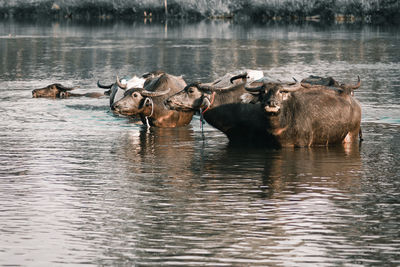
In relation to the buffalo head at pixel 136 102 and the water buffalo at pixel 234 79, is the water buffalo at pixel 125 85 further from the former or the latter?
the water buffalo at pixel 234 79

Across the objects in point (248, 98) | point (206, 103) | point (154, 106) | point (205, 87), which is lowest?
point (154, 106)

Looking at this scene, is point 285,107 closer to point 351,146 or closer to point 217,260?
point 351,146

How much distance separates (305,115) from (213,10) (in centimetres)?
8336

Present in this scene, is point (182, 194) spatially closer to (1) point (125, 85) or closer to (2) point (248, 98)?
(2) point (248, 98)

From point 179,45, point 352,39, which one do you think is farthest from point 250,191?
point 352,39

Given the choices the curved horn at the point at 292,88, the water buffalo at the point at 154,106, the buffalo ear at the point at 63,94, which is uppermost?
the curved horn at the point at 292,88

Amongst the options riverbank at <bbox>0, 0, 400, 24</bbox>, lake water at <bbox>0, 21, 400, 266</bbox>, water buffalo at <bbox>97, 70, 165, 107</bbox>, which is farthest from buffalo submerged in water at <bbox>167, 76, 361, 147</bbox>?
riverbank at <bbox>0, 0, 400, 24</bbox>

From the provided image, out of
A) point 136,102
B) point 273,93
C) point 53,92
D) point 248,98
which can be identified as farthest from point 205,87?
point 53,92

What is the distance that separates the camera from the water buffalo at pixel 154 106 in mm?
19781

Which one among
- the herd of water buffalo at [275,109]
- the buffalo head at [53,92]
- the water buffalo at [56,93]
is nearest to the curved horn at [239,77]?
the herd of water buffalo at [275,109]

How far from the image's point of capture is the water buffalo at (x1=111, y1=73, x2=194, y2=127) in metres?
19.8

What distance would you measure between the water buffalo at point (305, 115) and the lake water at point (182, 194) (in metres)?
0.29

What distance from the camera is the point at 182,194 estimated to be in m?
13.3

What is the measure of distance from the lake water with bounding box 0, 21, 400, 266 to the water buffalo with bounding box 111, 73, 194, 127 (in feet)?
1.05
